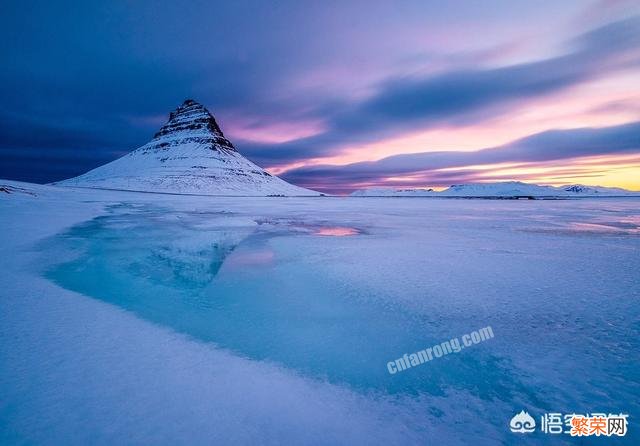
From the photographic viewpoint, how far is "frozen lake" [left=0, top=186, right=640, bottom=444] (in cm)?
213

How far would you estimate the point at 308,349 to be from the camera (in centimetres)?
313

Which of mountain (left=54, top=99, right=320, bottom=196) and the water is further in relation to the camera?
mountain (left=54, top=99, right=320, bottom=196)

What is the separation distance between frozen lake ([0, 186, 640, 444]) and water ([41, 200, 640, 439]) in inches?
0.9

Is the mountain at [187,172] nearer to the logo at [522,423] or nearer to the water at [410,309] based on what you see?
the water at [410,309]

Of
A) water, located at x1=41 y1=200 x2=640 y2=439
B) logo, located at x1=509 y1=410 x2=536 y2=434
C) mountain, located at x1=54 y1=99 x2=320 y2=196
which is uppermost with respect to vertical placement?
mountain, located at x1=54 y1=99 x2=320 y2=196

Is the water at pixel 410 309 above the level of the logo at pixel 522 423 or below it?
above

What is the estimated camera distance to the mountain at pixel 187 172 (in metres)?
120

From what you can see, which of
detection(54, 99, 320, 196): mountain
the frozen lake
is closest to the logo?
the frozen lake

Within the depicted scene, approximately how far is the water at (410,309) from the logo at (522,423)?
0.07m

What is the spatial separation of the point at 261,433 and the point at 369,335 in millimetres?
1696

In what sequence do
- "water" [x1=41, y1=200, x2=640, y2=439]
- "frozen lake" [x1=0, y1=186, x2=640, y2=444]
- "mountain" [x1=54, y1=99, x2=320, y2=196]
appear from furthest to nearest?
"mountain" [x1=54, y1=99, x2=320, y2=196]
"water" [x1=41, y1=200, x2=640, y2=439]
"frozen lake" [x1=0, y1=186, x2=640, y2=444]

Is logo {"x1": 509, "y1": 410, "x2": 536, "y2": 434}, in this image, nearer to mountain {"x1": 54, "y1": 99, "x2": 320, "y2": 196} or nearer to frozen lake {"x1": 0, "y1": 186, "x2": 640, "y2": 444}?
frozen lake {"x1": 0, "y1": 186, "x2": 640, "y2": 444}

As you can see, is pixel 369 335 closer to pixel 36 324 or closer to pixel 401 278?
pixel 401 278

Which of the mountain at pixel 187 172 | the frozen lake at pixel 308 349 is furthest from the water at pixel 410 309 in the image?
the mountain at pixel 187 172
